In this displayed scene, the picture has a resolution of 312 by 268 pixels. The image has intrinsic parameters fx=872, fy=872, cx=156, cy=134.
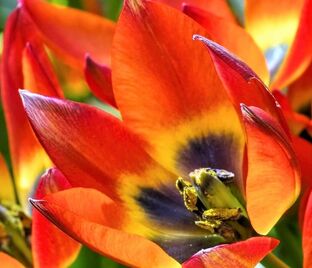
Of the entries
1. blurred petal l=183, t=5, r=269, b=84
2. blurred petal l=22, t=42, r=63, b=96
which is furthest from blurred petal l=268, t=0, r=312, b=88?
blurred petal l=22, t=42, r=63, b=96

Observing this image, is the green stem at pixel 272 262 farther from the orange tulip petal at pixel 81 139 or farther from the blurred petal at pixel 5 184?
the blurred petal at pixel 5 184

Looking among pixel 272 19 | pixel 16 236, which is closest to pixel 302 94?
pixel 272 19

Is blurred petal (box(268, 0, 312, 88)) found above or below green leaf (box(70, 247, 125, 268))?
above

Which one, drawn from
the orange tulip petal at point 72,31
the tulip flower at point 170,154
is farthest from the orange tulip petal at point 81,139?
the orange tulip petal at point 72,31

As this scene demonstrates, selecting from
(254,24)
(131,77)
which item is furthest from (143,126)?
(254,24)

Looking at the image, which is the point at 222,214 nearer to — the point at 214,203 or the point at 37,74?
the point at 214,203

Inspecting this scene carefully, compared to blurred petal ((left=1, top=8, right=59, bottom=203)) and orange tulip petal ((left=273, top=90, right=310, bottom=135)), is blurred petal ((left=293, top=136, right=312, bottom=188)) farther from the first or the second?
blurred petal ((left=1, top=8, right=59, bottom=203))
